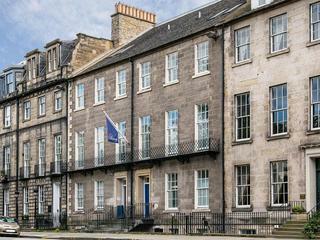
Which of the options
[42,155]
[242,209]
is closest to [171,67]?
[242,209]

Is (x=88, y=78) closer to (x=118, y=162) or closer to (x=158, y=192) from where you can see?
(x=118, y=162)

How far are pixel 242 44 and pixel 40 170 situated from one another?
74.6 ft

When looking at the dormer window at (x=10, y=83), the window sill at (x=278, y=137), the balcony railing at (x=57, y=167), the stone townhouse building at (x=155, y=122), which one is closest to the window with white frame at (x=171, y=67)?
the stone townhouse building at (x=155, y=122)

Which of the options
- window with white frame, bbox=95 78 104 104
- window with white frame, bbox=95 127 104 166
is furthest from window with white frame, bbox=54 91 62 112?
window with white frame, bbox=95 127 104 166

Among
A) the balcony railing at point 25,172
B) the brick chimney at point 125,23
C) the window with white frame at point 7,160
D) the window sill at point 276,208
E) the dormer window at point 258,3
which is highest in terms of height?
the brick chimney at point 125,23

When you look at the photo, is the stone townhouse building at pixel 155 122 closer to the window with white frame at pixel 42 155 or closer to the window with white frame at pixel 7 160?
the window with white frame at pixel 42 155

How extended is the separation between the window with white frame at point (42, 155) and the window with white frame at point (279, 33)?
23.9 meters

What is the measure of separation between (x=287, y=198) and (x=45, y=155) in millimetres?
24634

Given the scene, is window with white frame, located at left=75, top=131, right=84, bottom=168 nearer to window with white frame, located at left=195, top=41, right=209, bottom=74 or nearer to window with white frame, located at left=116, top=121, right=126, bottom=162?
window with white frame, located at left=116, top=121, right=126, bottom=162

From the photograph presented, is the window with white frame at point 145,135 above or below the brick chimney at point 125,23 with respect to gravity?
below

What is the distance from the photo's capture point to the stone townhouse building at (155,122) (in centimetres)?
3525

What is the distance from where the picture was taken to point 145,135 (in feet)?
132

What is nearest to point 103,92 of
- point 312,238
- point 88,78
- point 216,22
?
point 88,78

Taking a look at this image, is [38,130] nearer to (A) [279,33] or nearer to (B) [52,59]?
(B) [52,59]
